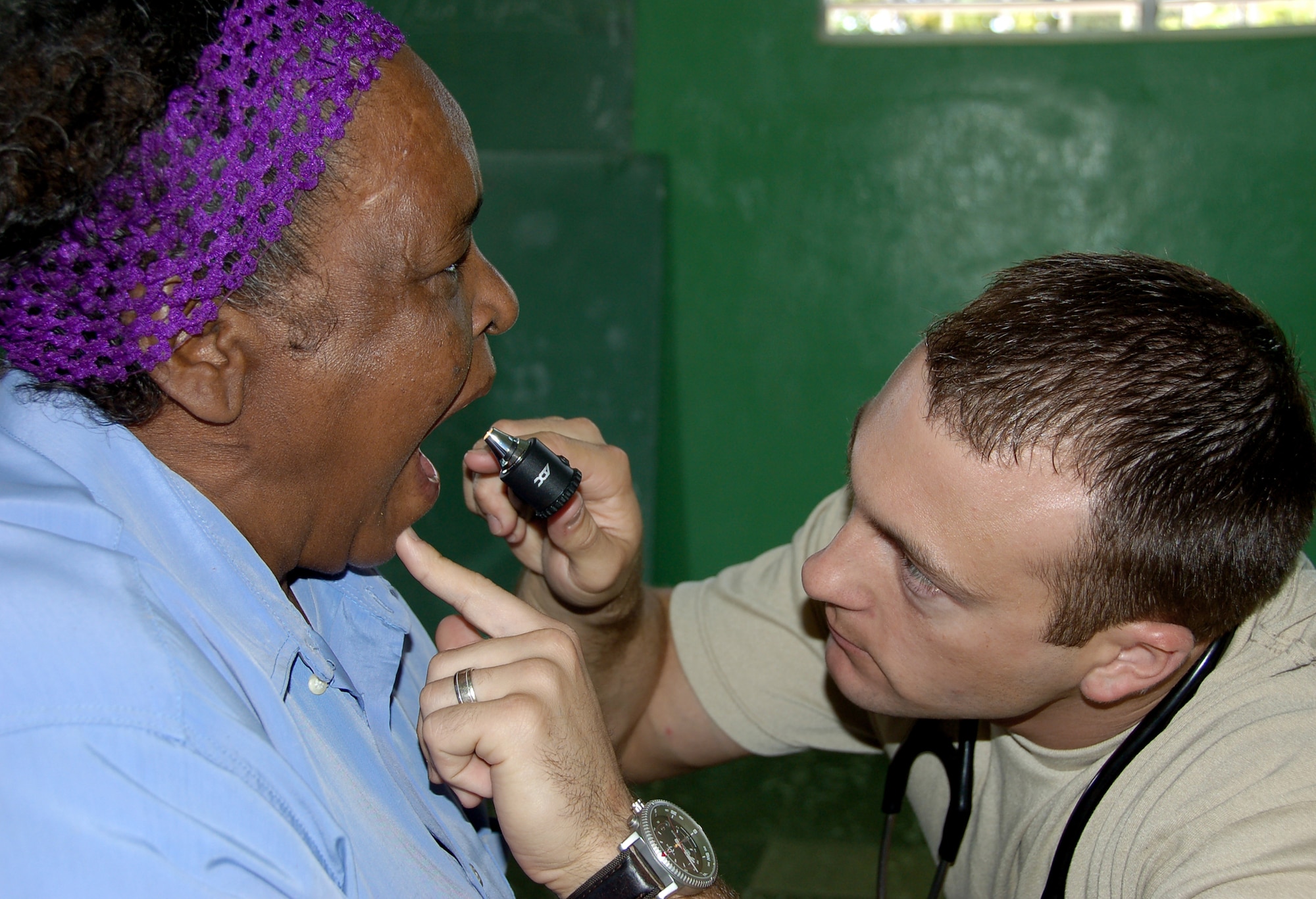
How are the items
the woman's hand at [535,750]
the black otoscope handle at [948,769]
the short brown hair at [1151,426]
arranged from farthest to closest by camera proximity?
the black otoscope handle at [948,769]
the short brown hair at [1151,426]
the woman's hand at [535,750]

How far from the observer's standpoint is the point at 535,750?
105cm

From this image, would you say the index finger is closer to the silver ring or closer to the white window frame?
the silver ring

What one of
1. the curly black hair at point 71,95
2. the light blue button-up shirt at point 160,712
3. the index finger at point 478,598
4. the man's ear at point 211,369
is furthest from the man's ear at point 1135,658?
the curly black hair at point 71,95

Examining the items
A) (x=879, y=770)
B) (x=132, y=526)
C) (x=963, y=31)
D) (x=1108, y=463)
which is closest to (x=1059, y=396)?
(x=1108, y=463)

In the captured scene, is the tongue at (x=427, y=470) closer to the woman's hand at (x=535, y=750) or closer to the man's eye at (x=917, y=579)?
the woman's hand at (x=535, y=750)

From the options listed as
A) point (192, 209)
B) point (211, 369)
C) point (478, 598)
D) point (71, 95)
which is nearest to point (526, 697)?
point (478, 598)

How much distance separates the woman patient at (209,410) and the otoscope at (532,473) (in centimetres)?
13

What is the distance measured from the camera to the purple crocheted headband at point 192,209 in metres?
0.93

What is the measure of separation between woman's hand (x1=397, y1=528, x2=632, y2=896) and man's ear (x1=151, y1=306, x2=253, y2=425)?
339mm

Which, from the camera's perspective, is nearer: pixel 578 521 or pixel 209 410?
pixel 209 410

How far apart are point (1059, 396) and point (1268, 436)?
24 centimetres

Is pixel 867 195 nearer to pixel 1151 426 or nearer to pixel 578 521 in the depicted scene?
pixel 578 521

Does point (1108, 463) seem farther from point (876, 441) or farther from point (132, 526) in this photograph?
point (132, 526)

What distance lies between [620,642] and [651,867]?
23.4 inches
